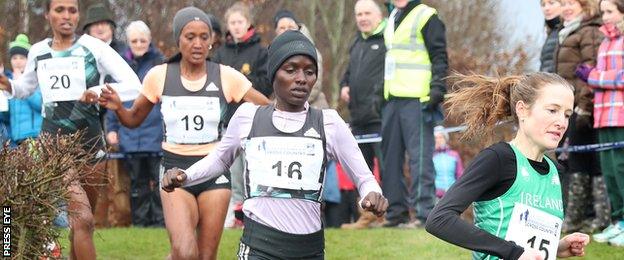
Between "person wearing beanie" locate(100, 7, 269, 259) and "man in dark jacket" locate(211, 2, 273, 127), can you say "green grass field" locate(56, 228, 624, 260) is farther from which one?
"man in dark jacket" locate(211, 2, 273, 127)

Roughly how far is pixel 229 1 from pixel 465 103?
909 inches

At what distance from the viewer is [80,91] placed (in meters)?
9.80

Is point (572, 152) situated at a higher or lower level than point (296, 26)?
lower

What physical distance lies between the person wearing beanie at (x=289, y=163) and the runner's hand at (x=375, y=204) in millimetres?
203

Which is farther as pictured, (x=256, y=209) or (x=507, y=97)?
(x=256, y=209)

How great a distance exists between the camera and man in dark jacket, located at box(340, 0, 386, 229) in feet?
43.3

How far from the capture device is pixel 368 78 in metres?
13.3

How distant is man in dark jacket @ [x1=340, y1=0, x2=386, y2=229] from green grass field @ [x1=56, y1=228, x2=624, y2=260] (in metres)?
1.08

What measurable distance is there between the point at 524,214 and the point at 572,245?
0.31 metres

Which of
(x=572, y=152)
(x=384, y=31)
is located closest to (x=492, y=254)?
(x=572, y=152)

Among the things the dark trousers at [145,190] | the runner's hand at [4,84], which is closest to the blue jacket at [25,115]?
the dark trousers at [145,190]

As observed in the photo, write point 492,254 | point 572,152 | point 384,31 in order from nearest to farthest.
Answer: point 492,254 < point 572,152 < point 384,31

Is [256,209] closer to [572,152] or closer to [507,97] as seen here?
[507,97]

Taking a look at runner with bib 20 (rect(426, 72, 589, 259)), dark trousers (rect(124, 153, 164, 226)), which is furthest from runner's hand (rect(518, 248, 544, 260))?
dark trousers (rect(124, 153, 164, 226))
